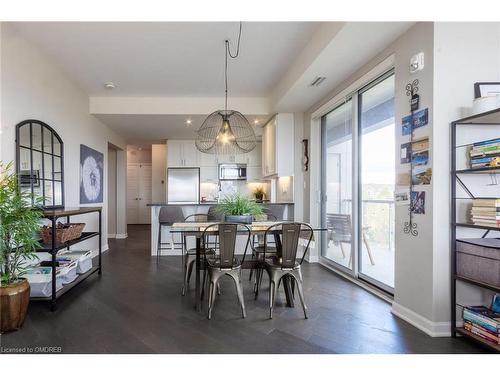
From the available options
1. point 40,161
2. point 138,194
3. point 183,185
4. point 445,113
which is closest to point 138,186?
point 138,194

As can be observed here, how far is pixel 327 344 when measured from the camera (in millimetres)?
2109

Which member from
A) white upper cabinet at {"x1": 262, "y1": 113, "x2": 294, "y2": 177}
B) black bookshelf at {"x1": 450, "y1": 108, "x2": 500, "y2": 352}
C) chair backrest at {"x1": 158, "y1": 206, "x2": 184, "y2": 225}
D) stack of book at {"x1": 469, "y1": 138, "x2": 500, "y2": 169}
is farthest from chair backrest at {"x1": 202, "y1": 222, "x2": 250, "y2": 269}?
white upper cabinet at {"x1": 262, "y1": 113, "x2": 294, "y2": 177}

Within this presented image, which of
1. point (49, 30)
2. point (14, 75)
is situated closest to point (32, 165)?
point (14, 75)

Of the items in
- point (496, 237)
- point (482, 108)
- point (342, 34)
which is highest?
point (342, 34)

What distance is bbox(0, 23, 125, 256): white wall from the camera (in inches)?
109

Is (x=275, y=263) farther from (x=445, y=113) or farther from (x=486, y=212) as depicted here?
(x=445, y=113)

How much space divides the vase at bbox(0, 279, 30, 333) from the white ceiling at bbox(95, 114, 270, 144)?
3.45 metres

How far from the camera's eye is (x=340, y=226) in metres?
4.05

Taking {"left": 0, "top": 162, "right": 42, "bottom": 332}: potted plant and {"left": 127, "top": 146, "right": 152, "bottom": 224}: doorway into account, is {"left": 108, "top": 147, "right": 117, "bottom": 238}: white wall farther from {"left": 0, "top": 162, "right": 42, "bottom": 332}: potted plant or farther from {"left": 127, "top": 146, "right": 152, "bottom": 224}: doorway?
{"left": 0, "top": 162, "right": 42, "bottom": 332}: potted plant

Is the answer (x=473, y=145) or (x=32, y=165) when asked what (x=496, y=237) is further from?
(x=32, y=165)

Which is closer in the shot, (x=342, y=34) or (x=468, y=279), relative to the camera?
(x=468, y=279)

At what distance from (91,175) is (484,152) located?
207 inches

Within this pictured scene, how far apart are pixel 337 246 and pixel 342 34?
281 centimetres
